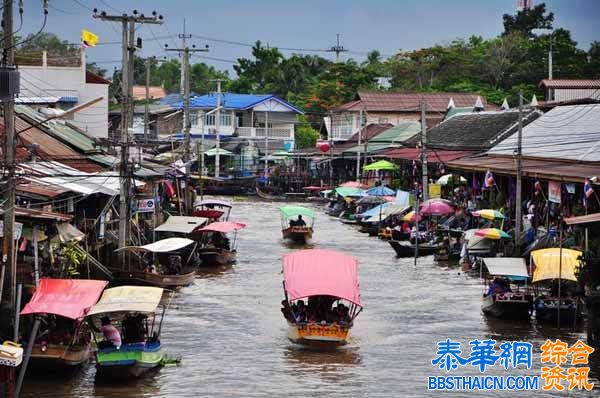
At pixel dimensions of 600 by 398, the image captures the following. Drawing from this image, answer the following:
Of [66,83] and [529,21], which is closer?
[66,83]

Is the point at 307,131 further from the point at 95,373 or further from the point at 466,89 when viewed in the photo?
the point at 95,373

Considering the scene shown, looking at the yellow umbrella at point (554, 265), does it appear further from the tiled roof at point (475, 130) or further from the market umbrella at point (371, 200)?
the market umbrella at point (371, 200)

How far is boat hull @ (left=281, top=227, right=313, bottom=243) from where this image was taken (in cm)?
4900

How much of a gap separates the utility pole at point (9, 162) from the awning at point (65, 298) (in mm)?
727

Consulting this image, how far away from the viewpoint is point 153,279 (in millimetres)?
33500

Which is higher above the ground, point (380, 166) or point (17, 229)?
A: point (380, 166)

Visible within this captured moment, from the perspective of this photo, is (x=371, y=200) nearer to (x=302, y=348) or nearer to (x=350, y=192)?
(x=350, y=192)

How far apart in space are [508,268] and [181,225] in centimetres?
1463

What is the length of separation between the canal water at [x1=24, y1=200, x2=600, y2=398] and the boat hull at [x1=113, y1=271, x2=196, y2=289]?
40 cm

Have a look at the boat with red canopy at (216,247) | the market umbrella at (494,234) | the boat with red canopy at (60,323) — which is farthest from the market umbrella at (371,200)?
the boat with red canopy at (60,323)

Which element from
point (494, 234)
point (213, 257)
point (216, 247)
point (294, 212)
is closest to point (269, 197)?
point (294, 212)

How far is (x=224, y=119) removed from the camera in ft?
301

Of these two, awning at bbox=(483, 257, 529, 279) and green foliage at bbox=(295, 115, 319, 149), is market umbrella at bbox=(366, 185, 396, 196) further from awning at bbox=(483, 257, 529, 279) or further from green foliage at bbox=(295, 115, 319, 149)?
green foliage at bbox=(295, 115, 319, 149)

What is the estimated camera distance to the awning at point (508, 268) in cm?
2945
